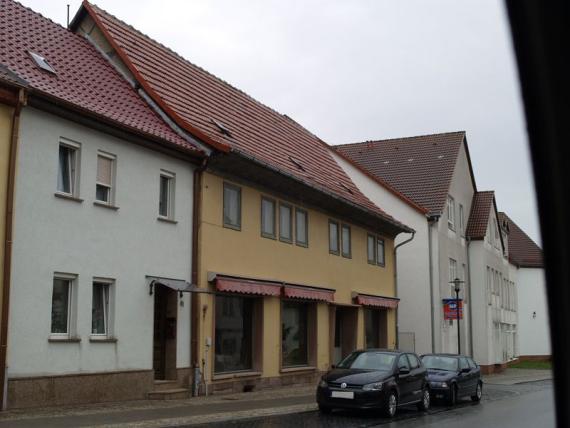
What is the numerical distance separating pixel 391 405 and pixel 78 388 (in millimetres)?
6538

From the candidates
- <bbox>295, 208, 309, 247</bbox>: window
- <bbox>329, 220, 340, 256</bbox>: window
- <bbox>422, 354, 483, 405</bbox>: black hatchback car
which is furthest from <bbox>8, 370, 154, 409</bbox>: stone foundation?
<bbox>329, 220, 340, 256</bbox>: window

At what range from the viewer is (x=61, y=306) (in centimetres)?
1585

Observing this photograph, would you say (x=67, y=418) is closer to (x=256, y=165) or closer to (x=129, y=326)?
(x=129, y=326)

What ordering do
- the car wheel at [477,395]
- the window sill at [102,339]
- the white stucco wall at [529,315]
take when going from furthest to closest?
the white stucco wall at [529,315]
the car wheel at [477,395]
the window sill at [102,339]

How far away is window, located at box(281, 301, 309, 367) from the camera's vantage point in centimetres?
2459

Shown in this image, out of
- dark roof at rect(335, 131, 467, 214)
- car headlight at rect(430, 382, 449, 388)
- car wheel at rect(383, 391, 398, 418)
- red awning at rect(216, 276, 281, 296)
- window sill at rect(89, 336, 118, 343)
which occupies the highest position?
dark roof at rect(335, 131, 467, 214)

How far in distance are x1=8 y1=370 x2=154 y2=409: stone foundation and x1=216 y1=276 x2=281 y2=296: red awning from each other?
134 inches

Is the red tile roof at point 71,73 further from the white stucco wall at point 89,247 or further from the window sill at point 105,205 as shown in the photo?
the window sill at point 105,205

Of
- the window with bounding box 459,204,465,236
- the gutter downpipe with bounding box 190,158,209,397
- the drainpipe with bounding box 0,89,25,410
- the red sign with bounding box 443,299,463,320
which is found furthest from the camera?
the window with bounding box 459,204,465,236

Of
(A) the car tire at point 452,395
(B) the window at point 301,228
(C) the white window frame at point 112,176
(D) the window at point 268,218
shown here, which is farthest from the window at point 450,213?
(C) the white window frame at point 112,176

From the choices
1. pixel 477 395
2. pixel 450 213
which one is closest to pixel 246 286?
pixel 477 395

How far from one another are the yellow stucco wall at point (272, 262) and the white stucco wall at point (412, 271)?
17.3 feet

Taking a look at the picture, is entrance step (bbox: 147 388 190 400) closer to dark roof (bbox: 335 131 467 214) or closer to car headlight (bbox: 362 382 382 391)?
car headlight (bbox: 362 382 382 391)

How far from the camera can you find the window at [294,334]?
2459cm
